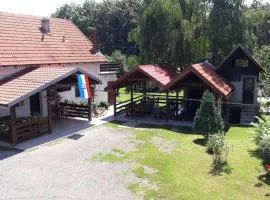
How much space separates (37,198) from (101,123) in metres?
11.1

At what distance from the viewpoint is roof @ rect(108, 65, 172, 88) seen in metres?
22.6

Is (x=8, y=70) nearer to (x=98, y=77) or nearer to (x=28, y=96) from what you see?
(x=28, y=96)

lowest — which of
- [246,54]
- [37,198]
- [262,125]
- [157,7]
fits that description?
Answer: [37,198]

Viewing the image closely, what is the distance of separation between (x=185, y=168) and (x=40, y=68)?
36.3 ft

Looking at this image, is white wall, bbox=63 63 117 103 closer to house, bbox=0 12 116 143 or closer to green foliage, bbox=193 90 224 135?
house, bbox=0 12 116 143

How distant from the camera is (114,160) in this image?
15.3m

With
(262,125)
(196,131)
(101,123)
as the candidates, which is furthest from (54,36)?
(262,125)

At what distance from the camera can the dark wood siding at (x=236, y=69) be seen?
82.0 ft

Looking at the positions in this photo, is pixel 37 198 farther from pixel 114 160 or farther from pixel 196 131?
pixel 196 131

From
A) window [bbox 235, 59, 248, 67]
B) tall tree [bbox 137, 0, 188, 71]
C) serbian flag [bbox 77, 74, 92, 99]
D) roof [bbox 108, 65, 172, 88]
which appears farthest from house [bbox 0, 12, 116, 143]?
window [bbox 235, 59, 248, 67]

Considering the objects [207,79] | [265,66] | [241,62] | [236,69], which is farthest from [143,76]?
[265,66]

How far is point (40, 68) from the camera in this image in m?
20.7

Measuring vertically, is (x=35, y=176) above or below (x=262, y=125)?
below

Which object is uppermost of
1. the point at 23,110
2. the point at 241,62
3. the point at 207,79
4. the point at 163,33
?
the point at 163,33
